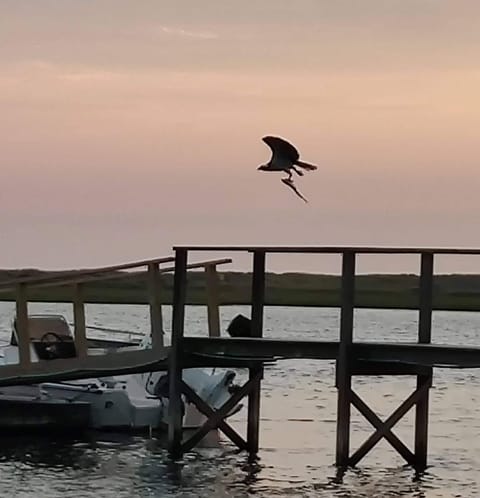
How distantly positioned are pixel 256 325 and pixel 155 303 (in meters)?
1.59

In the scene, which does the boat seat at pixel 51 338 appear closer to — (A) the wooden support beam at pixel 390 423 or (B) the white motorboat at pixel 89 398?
(B) the white motorboat at pixel 89 398

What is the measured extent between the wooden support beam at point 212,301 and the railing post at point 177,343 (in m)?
1.19

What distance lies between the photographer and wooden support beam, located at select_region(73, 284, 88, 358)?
19969mm

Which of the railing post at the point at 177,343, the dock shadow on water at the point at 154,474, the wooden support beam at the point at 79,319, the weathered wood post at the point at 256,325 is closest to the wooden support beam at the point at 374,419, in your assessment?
the dock shadow on water at the point at 154,474

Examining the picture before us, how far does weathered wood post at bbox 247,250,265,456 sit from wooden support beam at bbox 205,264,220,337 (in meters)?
0.70

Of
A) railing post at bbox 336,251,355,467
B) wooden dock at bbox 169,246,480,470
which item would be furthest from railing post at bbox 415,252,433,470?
railing post at bbox 336,251,355,467

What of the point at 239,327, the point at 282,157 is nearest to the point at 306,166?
the point at 282,157

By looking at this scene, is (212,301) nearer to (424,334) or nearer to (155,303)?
(155,303)

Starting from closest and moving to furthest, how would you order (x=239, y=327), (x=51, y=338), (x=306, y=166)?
(x=306, y=166) < (x=239, y=327) < (x=51, y=338)

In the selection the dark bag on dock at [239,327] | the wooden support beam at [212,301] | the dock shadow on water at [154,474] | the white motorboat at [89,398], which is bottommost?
the dock shadow on water at [154,474]

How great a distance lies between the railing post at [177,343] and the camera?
2009cm

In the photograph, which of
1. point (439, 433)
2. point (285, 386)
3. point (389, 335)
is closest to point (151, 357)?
point (439, 433)

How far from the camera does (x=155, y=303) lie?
2027 centimetres

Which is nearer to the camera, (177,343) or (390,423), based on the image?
(390,423)
